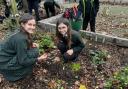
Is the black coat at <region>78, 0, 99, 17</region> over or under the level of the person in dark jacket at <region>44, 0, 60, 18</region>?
over

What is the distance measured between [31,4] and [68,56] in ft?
9.23

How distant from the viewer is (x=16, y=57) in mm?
4355

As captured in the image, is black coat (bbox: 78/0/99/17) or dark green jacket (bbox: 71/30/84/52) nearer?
dark green jacket (bbox: 71/30/84/52)

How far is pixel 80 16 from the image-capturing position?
6.08m

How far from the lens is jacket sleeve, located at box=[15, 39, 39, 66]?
416 cm

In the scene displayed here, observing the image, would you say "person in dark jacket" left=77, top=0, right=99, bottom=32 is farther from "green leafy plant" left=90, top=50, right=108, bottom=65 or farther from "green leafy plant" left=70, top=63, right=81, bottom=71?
"green leafy plant" left=70, top=63, right=81, bottom=71

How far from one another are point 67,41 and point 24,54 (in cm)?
91

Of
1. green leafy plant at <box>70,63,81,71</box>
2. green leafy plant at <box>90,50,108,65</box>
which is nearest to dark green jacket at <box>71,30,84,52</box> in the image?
green leafy plant at <box>70,63,81,71</box>

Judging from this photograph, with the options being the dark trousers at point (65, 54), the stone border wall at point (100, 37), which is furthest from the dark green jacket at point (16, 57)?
the stone border wall at point (100, 37)

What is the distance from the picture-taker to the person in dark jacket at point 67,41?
4598mm

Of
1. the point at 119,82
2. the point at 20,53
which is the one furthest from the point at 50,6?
the point at 119,82

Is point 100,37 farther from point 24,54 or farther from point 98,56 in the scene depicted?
point 24,54

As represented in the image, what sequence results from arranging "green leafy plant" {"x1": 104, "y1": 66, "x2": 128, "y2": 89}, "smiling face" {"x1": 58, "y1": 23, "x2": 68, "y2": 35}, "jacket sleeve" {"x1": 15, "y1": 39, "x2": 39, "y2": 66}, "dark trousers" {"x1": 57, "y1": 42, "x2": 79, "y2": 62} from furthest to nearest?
"dark trousers" {"x1": 57, "y1": 42, "x2": 79, "y2": 62}, "smiling face" {"x1": 58, "y1": 23, "x2": 68, "y2": 35}, "green leafy plant" {"x1": 104, "y1": 66, "x2": 128, "y2": 89}, "jacket sleeve" {"x1": 15, "y1": 39, "x2": 39, "y2": 66}

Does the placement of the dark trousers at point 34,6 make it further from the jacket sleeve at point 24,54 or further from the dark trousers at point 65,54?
the jacket sleeve at point 24,54
